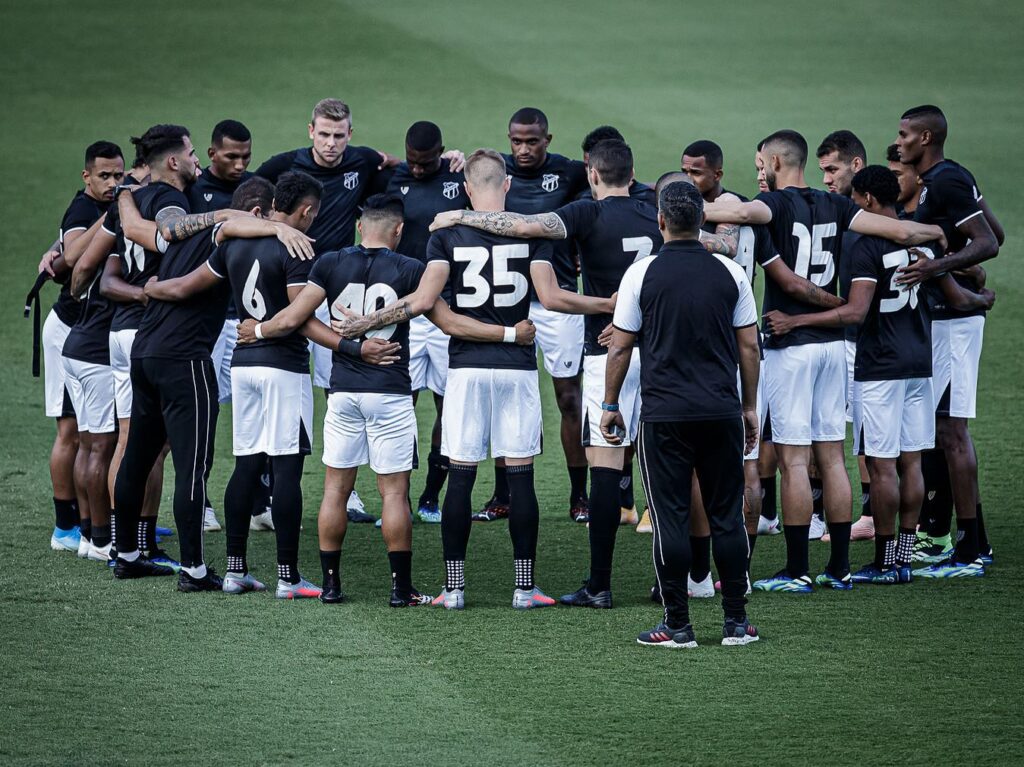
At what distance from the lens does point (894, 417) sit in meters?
7.77

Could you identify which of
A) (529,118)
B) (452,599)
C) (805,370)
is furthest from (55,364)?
(805,370)

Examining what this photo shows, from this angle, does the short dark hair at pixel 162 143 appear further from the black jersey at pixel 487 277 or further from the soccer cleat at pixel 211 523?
the soccer cleat at pixel 211 523

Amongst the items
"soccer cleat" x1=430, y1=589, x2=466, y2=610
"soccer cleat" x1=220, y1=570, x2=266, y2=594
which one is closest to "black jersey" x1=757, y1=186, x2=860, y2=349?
"soccer cleat" x1=430, y1=589, x2=466, y2=610

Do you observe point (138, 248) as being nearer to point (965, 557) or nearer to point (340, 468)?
point (340, 468)

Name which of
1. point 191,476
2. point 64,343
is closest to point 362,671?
point 191,476

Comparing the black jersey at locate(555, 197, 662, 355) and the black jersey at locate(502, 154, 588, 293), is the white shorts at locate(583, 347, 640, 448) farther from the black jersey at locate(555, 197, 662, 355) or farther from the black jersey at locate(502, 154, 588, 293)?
the black jersey at locate(502, 154, 588, 293)

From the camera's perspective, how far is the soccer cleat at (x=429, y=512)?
31.5 ft

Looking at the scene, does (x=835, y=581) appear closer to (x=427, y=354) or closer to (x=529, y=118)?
(x=427, y=354)

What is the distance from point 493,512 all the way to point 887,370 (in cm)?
300

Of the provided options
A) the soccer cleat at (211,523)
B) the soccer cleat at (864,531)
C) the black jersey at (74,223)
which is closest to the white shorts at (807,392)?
the soccer cleat at (864,531)

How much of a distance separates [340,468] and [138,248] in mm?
1871

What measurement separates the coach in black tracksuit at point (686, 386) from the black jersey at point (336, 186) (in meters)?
3.66

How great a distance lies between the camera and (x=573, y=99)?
24.6 meters

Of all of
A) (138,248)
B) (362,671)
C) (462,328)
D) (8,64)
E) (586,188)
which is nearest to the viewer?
(362,671)
